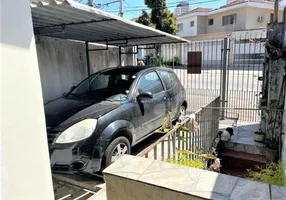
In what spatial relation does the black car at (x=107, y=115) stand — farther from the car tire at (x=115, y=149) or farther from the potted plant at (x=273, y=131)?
the potted plant at (x=273, y=131)

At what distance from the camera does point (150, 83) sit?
448 cm

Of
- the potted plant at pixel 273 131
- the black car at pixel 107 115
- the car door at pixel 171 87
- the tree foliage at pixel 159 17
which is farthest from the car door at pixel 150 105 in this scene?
the tree foliage at pixel 159 17

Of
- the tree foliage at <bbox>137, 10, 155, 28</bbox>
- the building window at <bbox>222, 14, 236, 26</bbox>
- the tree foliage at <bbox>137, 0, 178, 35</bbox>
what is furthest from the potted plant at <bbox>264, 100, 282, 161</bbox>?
the building window at <bbox>222, 14, 236, 26</bbox>

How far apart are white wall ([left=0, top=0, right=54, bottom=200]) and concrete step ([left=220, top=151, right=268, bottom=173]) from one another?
4.49m

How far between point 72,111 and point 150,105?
1487 mm

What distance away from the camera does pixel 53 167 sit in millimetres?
3039

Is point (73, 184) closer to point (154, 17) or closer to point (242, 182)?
point (242, 182)

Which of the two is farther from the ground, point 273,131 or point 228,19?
point 228,19

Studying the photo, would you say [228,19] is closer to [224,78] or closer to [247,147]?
[224,78]

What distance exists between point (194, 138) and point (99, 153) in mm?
1507

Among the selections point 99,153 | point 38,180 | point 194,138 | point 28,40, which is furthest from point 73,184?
point 28,40

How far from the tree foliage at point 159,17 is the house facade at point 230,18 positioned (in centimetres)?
944

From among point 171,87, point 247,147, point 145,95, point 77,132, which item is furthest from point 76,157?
point 247,147

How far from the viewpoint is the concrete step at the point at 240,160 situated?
4875mm
